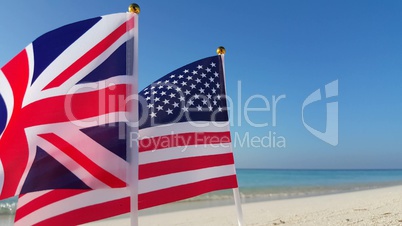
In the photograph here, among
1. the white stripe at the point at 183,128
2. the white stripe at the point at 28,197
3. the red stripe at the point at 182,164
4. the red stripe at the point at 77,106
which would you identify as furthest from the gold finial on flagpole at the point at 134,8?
the white stripe at the point at 28,197

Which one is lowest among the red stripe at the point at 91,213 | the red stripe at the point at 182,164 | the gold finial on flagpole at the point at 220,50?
the red stripe at the point at 91,213

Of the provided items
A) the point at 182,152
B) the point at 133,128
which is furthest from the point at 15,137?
the point at 182,152

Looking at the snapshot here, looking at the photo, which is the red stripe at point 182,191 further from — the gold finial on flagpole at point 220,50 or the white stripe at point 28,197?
the gold finial on flagpole at point 220,50

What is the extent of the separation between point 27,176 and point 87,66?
1.04 m

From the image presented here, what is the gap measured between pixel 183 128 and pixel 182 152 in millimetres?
262

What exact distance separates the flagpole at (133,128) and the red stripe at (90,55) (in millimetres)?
118

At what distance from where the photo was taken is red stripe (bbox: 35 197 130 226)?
9.19 ft

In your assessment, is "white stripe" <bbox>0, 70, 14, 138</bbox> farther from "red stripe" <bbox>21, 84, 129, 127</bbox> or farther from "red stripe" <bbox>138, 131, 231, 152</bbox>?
"red stripe" <bbox>138, 131, 231, 152</bbox>

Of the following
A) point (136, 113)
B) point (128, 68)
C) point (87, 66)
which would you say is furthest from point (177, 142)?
point (87, 66)

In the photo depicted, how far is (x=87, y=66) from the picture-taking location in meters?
2.97

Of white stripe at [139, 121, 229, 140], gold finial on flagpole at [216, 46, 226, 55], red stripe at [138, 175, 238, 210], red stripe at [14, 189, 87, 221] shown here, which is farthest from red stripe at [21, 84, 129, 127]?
gold finial on flagpole at [216, 46, 226, 55]

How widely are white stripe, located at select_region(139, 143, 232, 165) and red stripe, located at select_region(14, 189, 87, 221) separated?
2.33 ft

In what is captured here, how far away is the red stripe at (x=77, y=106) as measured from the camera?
285 cm

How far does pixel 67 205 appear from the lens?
2.83 m
